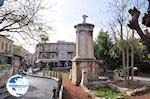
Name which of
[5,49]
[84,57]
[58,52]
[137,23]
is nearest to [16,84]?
[137,23]

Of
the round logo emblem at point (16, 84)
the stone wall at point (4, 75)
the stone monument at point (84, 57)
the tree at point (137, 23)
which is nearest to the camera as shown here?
the round logo emblem at point (16, 84)

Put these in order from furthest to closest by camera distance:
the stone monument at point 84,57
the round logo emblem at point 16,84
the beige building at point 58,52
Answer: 1. the beige building at point 58,52
2. the stone monument at point 84,57
3. the round logo emblem at point 16,84

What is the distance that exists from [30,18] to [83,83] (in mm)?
7691

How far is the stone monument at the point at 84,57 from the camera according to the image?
28000mm

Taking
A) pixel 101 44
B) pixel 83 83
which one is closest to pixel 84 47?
pixel 83 83

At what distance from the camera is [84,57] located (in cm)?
2834

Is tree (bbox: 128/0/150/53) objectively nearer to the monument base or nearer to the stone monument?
the stone monument

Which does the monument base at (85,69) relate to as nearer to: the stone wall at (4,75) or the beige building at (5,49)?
the stone wall at (4,75)

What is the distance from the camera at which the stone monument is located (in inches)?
1102

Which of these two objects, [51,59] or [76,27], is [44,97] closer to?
[76,27]

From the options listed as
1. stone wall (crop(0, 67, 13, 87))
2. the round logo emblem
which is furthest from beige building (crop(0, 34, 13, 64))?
the round logo emblem

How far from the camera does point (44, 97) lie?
20.7 m

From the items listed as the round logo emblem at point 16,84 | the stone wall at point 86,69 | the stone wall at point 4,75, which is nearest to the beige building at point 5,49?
the stone wall at point 4,75

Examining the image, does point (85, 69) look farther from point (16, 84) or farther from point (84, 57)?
point (16, 84)
